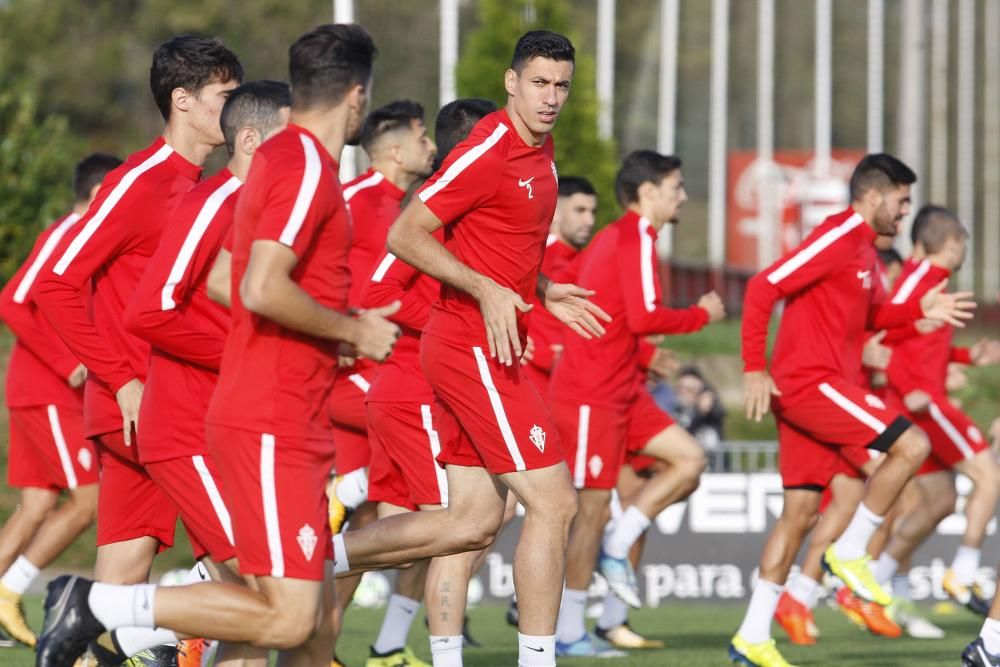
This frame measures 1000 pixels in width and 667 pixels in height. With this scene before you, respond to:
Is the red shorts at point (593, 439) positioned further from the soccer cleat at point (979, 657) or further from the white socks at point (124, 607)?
the white socks at point (124, 607)

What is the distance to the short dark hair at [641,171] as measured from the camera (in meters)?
10.6

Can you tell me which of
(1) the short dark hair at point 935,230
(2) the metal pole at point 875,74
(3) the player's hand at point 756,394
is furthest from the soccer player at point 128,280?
(2) the metal pole at point 875,74

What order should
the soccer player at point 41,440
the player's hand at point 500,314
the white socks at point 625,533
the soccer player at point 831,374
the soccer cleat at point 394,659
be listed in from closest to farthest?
the player's hand at point 500,314 < the soccer cleat at point 394,659 < the soccer player at point 831,374 < the soccer player at point 41,440 < the white socks at point 625,533

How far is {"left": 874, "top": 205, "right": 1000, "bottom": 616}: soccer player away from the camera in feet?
40.3

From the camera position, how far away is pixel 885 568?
40.6 ft

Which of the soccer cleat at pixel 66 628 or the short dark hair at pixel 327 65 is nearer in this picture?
the short dark hair at pixel 327 65

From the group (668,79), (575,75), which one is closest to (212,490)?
(575,75)

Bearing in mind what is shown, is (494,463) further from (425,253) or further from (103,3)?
(103,3)

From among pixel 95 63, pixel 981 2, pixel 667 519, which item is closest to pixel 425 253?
pixel 667 519

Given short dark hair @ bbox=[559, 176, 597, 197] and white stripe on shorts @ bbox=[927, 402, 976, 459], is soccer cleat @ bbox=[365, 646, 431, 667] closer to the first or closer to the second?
short dark hair @ bbox=[559, 176, 597, 197]

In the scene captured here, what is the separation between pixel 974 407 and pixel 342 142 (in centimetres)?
1817

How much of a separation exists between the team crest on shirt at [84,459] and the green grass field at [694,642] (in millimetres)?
1159

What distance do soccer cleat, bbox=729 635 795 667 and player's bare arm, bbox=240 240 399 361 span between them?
437cm

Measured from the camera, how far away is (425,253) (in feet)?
22.3
